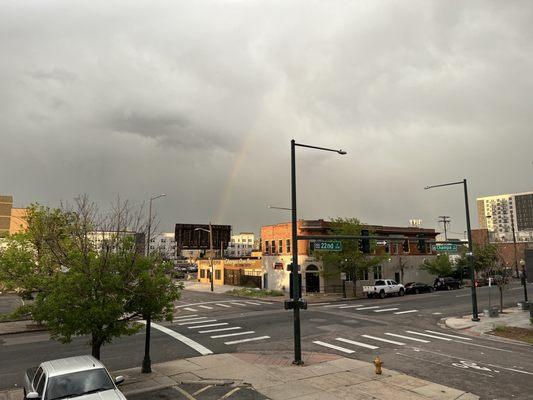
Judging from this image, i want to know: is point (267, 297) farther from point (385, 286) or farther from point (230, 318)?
point (230, 318)

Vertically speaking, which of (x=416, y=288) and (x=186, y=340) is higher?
(x=416, y=288)

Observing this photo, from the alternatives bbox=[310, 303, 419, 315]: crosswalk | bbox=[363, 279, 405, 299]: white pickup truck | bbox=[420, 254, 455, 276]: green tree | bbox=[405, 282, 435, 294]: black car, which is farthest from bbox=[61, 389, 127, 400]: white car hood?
bbox=[420, 254, 455, 276]: green tree

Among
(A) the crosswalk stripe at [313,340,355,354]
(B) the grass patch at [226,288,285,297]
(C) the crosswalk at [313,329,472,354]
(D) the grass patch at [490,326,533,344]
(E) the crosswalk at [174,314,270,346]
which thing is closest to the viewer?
(A) the crosswalk stripe at [313,340,355,354]

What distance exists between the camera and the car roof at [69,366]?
10.3m

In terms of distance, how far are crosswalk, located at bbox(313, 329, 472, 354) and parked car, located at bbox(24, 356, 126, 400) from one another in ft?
39.3

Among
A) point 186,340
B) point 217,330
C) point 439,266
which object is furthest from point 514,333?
point 439,266

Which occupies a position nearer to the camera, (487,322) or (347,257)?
(487,322)

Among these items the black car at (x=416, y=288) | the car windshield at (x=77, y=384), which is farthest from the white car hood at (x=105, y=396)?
the black car at (x=416, y=288)

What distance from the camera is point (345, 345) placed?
67.2 feet

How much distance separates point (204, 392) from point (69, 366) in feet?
14.6

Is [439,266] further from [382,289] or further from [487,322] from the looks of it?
[487,322]

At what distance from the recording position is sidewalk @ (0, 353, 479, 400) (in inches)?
505

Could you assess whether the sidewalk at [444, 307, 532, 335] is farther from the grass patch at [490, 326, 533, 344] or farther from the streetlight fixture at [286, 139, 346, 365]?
the streetlight fixture at [286, 139, 346, 365]

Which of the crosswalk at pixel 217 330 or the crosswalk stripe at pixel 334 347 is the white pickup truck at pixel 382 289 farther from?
the crosswalk stripe at pixel 334 347
